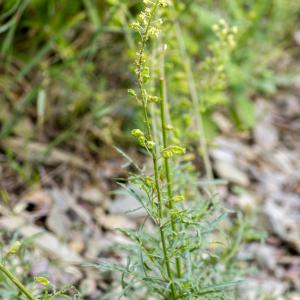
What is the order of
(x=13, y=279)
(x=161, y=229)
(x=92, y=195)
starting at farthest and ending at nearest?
(x=92, y=195)
(x=161, y=229)
(x=13, y=279)

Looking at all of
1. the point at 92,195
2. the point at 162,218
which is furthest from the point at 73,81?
the point at 162,218

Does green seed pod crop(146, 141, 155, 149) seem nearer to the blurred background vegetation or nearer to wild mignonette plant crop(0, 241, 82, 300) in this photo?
wild mignonette plant crop(0, 241, 82, 300)

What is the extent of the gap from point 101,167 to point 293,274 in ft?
3.32

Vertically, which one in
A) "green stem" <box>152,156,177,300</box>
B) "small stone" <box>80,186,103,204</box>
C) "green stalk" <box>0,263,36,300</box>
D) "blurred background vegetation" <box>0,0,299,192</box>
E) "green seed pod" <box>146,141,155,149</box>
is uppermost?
"blurred background vegetation" <box>0,0,299,192</box>

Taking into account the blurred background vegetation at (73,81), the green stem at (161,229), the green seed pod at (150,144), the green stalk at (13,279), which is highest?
the blurred background vegetation at (73,81)

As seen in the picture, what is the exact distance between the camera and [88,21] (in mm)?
2975

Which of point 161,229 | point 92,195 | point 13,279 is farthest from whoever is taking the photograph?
point 92,195

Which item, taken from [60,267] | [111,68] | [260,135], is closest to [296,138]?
[260,135]

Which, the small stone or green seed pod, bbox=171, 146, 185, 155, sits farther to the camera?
the small stone

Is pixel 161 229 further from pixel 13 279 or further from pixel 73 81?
pixel 73 81

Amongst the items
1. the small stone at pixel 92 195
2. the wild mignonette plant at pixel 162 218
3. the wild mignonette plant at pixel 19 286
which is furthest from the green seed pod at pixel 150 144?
the small stone at pixel 92 195

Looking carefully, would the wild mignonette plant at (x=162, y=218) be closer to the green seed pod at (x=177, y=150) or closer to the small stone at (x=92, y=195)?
the green seed pod at (x=177, y=150)

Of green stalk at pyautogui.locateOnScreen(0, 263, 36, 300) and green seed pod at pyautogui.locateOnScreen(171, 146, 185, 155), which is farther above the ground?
green seed pod at pyautogui.locateOnScreen(171, 146, 185, 155)

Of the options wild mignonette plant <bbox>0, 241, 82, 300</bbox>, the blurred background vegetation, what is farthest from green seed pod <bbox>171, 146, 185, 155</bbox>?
the blurred background vegetation
